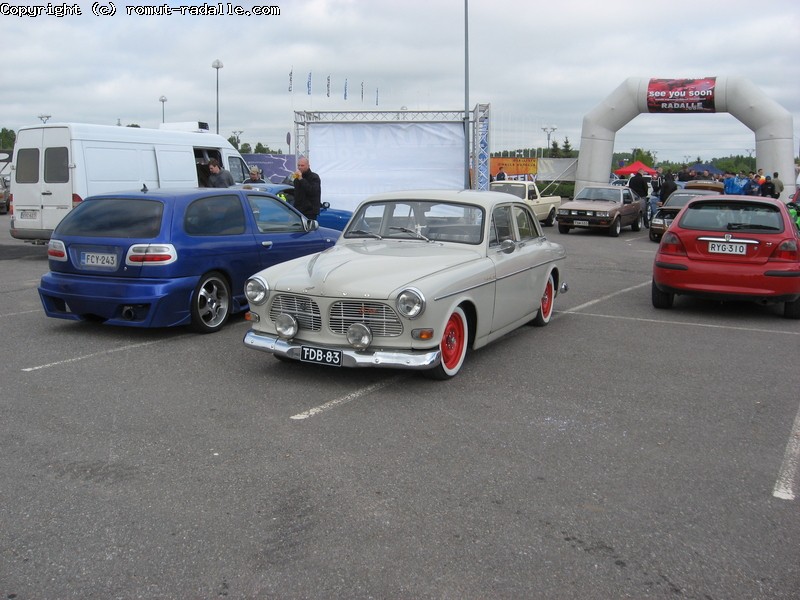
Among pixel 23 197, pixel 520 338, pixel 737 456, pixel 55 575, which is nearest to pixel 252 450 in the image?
pixel 55 575

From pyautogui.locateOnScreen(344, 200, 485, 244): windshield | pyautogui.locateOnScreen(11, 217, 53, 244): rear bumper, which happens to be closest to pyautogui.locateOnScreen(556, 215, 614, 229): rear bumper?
pyautogui.locateOnScreen(11, 217, 53, 244): rear bumper

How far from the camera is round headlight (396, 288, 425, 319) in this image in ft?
18.5

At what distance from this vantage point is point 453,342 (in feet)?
20.4

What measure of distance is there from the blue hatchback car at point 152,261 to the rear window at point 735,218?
5461 millimetres

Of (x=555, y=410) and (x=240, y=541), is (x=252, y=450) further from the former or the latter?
(x=555, y=410)

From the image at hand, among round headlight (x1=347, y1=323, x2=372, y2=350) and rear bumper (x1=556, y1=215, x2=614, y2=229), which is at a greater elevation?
rear bumper (x1=556, y1=215, x2=614, y2=229)

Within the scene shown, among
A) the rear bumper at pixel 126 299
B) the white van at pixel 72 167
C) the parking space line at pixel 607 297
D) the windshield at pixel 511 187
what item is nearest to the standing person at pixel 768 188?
the windshield at pixel 511 187

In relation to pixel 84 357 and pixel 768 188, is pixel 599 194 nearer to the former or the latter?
pixel 768 188

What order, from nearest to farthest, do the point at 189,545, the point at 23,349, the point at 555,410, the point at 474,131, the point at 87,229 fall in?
the point at 189,545
the point at 555,410
the point at 23,349
the point at 87,229
the point at 474,131

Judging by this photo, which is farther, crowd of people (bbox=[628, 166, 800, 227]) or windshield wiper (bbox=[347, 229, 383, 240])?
crowd of people (bbox=[628, 166, 800, 227])

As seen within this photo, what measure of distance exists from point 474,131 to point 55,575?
55.1ft

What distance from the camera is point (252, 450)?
4617mm

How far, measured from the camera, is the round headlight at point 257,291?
6.22 m

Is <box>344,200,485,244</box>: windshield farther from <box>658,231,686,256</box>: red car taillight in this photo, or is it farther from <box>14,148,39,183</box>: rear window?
<box>14,148,39,183</box>: rear window
